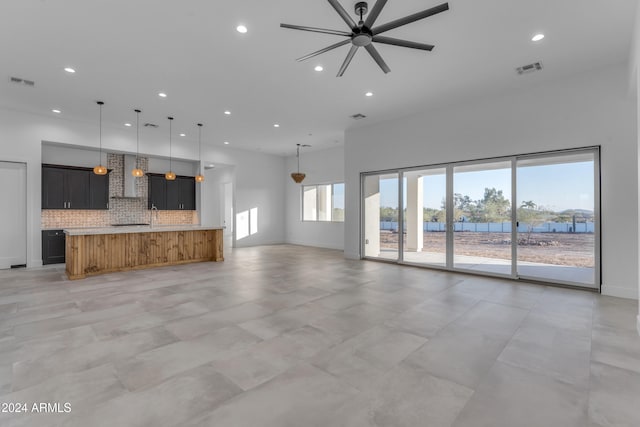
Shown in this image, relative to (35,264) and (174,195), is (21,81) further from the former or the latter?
(174,195)

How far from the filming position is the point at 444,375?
2.46 metres

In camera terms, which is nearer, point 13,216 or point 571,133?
point 571,133

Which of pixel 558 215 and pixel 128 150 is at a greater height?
pixel 128 150

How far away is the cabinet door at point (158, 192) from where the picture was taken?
9266 millimetres

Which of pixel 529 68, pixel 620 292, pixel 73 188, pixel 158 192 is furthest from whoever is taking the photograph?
pixel 158 192

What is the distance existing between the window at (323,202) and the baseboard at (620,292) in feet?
23.4

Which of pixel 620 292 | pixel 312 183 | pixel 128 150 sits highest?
pixel 128 150

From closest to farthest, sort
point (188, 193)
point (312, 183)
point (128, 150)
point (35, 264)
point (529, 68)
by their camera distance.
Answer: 1. point (529, 68)
2. point (35, 264)
3. point (128, 150)
4. point (188, 193)
5. point (312, 183)

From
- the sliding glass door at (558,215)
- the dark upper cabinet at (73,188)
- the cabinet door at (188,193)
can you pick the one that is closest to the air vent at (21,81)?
the dark upper cabinet at (73,188)

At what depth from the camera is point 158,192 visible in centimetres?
940

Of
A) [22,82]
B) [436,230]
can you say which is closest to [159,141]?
[22,82]

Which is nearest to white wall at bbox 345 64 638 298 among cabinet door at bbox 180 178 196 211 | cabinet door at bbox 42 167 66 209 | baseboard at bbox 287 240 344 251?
baseboard at bbox 287 240 344 251

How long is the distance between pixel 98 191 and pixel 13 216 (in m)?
1.77

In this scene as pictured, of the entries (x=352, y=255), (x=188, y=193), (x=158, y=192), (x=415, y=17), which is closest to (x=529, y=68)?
(x=415, y=17)
